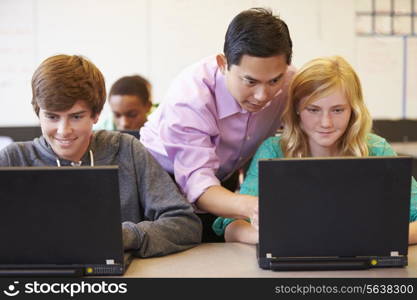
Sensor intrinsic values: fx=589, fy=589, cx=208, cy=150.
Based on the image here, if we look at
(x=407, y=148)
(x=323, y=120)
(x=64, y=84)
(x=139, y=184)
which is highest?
(x=64, y=84)

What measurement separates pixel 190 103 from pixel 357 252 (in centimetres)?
74

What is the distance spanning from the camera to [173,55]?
3.98 meters

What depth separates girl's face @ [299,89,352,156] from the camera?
5.40ft

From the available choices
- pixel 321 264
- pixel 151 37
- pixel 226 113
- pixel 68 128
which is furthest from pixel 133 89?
pixel 321 264

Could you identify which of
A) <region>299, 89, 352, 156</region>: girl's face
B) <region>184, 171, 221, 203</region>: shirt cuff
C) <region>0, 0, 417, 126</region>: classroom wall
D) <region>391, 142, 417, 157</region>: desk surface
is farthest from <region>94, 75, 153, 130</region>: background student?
<region>391, 142, 417, 157</region>: desk surface

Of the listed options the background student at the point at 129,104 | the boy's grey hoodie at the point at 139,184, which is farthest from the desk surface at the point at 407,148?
the boy's grey hoodie at the point at 139,184

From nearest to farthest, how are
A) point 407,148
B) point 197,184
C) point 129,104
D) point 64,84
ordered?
point 64,84, point 197,184, point 129,104, point 407,148

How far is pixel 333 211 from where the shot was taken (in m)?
1.14

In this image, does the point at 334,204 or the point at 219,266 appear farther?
the point at 219,266

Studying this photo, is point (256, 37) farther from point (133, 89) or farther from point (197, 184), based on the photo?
point (133, 89)

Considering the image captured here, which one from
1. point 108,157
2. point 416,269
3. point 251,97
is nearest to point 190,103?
point 251,97

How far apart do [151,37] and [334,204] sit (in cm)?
301

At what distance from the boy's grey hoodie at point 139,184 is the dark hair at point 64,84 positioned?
0.11 m

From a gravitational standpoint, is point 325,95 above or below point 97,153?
above
